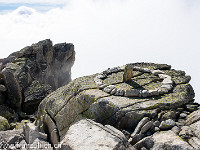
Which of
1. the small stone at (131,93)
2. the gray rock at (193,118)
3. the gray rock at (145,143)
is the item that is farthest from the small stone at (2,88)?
the gray rock at (193,118)

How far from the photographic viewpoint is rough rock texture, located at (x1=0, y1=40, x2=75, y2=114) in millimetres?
52406

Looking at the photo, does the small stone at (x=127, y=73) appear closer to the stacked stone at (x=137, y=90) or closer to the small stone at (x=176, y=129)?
the stacked stone at (x=137, y=90)

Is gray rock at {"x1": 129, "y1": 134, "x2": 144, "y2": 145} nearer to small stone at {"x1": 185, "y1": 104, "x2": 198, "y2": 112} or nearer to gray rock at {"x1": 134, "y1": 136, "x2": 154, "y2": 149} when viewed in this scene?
gray rock at {"x1": 134, "y1": 136, "x2": 154, "y2": 149}

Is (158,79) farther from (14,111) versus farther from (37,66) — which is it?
(37,66)

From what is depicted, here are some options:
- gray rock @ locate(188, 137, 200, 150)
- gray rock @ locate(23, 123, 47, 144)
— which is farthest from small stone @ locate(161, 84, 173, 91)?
gray rock @ locate(23, 123, 47, 144)

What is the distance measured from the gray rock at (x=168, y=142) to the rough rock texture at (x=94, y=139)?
1601 millimetres

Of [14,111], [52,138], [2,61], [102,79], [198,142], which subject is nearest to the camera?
[198,142]

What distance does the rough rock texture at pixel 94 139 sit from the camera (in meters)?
10.3

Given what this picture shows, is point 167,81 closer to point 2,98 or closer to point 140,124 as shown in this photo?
point 140,124

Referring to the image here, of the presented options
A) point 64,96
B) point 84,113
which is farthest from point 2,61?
point 84,113

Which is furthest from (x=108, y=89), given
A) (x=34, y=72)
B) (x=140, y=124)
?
(x=34, y=72)

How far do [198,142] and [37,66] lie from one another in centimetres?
6147

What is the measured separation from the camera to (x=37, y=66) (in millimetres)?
66625

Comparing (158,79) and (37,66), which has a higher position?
(158,79)
